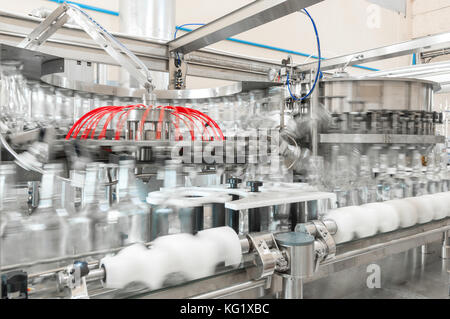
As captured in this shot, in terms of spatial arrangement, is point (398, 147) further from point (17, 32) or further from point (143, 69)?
point (17, 32)

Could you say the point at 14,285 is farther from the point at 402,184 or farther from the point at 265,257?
the point at 402,184

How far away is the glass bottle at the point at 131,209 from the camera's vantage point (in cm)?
72

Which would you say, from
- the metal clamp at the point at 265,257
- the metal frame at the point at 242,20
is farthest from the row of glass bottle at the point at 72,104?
the metal clamp at the point at 265,257

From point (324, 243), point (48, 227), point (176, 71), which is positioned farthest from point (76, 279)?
point (176, 71)

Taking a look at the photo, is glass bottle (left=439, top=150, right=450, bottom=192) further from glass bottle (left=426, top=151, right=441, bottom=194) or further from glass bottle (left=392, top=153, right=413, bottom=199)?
glass bottle (left=392, top=153, right=413, bottom=199)

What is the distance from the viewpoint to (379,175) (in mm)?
1184

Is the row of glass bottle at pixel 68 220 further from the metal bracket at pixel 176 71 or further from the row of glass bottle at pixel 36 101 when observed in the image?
the metal bracket at pixel 176 71

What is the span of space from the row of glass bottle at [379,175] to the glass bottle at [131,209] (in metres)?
0.60

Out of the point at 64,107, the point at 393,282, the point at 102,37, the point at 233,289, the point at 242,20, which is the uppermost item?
the point at 242,20

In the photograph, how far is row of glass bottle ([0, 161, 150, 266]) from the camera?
0.60m

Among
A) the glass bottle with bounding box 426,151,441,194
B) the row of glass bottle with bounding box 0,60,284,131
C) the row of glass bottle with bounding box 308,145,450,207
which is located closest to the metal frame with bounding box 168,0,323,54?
the row of glass bottle with bounding box 0,60,284,131

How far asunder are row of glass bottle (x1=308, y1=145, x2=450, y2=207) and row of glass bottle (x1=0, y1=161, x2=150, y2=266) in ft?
2.05

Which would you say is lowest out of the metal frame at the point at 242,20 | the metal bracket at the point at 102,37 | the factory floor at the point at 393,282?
the factory floor at the point at 393,282

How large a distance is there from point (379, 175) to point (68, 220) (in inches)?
→ 39.1
